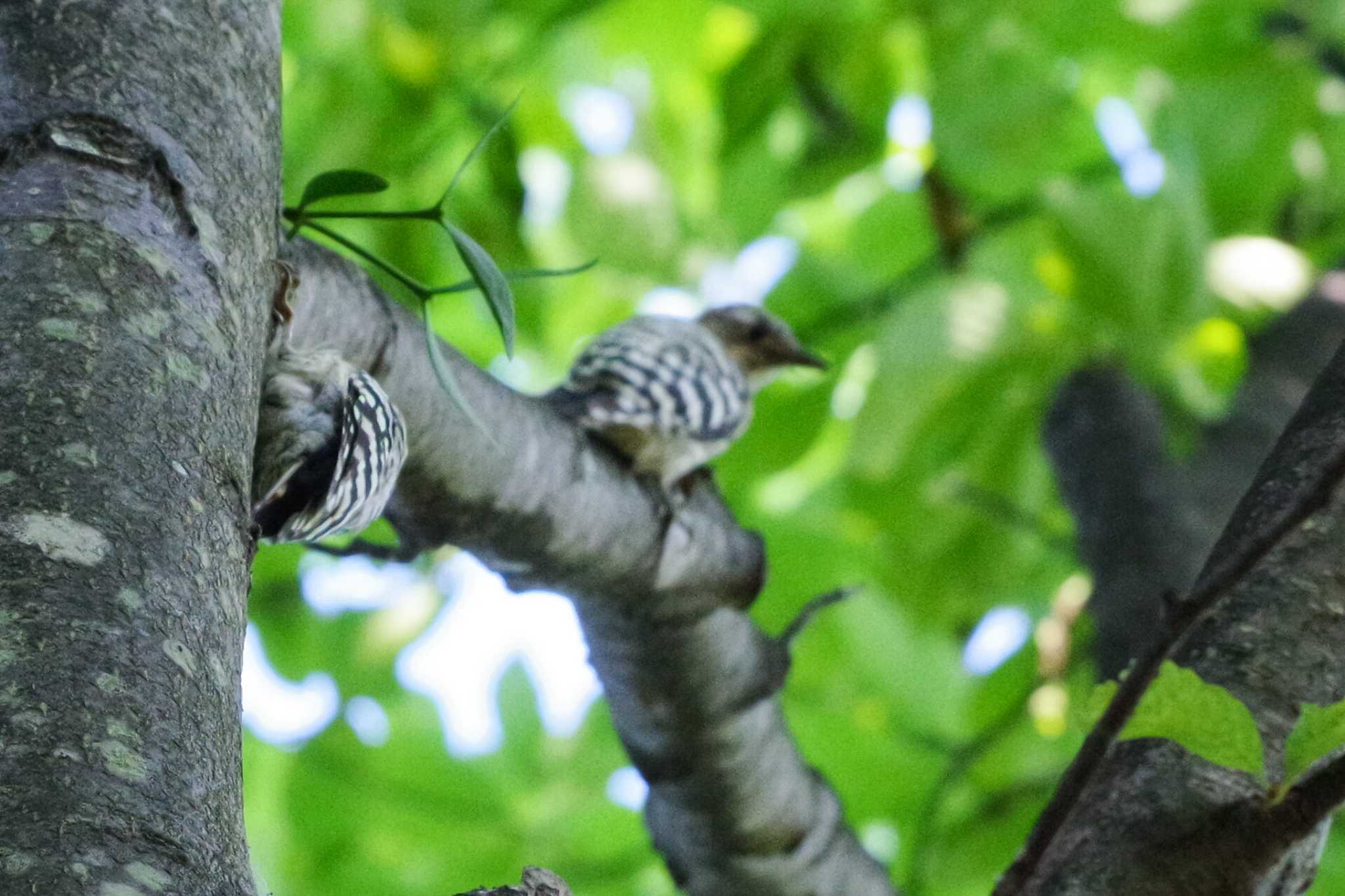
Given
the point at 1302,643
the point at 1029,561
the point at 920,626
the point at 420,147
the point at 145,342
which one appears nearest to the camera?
the point at 145,342

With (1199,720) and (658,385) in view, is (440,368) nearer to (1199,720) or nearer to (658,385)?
(1199,720)

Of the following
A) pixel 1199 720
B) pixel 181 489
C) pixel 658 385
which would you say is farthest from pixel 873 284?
pixel 181 489

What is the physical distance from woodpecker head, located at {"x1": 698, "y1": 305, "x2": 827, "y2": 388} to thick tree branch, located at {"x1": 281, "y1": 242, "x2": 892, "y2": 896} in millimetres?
1137

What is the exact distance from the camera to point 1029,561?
318 centimetres

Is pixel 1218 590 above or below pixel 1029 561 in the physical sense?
below

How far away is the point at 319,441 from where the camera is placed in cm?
109

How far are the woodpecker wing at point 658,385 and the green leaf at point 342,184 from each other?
489 mm

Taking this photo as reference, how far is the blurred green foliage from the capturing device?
2127 millimetres

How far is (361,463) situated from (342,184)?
0.20m

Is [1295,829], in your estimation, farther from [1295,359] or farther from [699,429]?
[1295,359]

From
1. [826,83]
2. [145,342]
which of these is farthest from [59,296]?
[826,83]

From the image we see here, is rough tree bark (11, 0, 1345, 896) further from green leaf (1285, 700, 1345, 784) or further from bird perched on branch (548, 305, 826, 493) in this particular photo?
bird perched on branch (548, 305, 826, 493)

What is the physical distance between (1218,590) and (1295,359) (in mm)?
2110

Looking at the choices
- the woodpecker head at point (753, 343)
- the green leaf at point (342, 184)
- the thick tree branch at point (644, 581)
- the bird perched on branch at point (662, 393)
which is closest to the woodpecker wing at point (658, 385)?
the bird perched on branch at point (662, 393)
